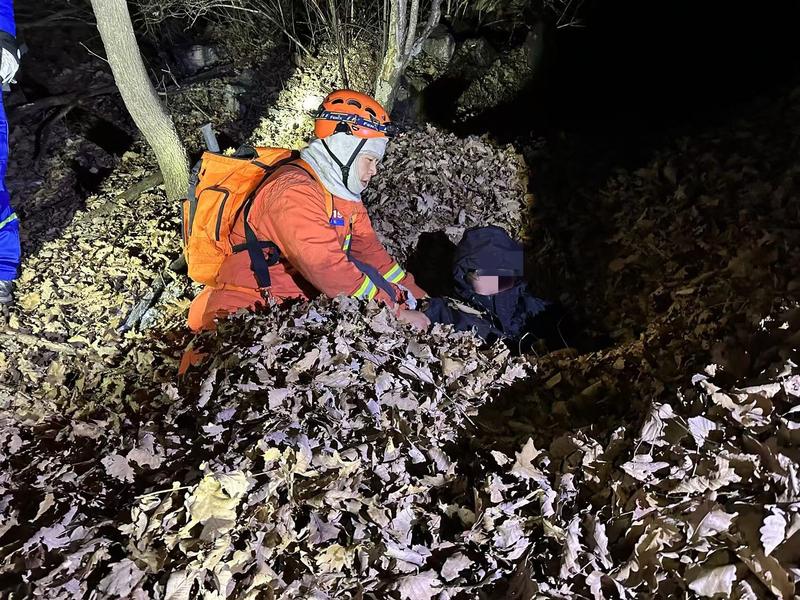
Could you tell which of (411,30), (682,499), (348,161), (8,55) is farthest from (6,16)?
(682,499)

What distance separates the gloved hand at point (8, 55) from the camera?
16.6 feet

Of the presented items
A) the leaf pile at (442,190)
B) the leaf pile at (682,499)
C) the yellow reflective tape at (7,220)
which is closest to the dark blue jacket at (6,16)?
the yellow reflective tape at (7,220)

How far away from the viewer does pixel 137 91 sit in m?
5.97

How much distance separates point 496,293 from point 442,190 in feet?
7.22

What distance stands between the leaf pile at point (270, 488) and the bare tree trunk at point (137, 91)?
15.4ft

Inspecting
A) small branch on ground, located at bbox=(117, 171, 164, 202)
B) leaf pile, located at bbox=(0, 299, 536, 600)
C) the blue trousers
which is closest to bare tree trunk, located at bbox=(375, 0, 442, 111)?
small branch on ground, located at bbox=(117, 171, 164, 202)

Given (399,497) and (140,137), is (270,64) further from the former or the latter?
(399,497)

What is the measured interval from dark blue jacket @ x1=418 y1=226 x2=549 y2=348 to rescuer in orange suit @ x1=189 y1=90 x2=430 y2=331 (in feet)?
2.71

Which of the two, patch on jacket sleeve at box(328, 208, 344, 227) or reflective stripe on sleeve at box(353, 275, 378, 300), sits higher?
patch on jacket sleeve at box(328, 208, 344, 227)

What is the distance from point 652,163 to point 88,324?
25.1 feet

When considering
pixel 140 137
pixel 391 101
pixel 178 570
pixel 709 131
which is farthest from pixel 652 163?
pixel 140 137

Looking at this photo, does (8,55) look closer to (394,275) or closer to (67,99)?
(394,275)

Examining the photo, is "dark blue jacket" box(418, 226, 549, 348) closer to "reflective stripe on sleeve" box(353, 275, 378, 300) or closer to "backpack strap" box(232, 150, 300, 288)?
"reflective stripe on sleeve" box(353, 275, 378, 300)

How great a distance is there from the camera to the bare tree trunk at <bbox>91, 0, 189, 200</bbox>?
5.36 metres
